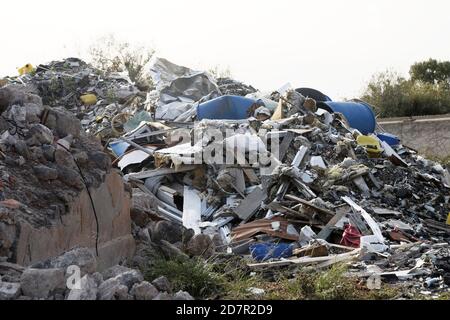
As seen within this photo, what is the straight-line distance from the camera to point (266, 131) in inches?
418

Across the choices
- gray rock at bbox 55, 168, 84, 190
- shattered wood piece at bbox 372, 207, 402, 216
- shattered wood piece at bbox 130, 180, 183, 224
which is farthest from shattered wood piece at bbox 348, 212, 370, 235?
gray rock at bbox 55, 168, 84, 190

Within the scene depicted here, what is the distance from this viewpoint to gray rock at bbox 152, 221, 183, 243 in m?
6.63

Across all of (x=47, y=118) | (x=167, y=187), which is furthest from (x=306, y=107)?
(x=47, y=118)

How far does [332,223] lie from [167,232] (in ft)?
8.42

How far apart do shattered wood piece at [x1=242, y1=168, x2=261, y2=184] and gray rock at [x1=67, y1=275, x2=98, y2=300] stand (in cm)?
566

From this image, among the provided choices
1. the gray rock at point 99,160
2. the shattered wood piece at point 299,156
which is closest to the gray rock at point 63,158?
the gray rock at point 99,160

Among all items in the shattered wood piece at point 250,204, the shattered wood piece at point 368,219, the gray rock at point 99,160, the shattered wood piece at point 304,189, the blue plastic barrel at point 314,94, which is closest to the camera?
the gray rock at point 99,160

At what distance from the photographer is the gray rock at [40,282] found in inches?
157

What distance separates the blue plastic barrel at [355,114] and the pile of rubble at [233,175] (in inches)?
5.2

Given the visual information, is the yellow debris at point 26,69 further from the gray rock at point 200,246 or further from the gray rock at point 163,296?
the gray rock at point 163,296

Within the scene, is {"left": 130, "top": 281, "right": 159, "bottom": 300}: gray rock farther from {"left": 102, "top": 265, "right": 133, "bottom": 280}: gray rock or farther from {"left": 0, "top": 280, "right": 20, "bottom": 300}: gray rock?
{"left": 0, "top": 280, "right": 20, "bottom": 300}: gray rock

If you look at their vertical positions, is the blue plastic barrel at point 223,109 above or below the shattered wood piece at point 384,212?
above
